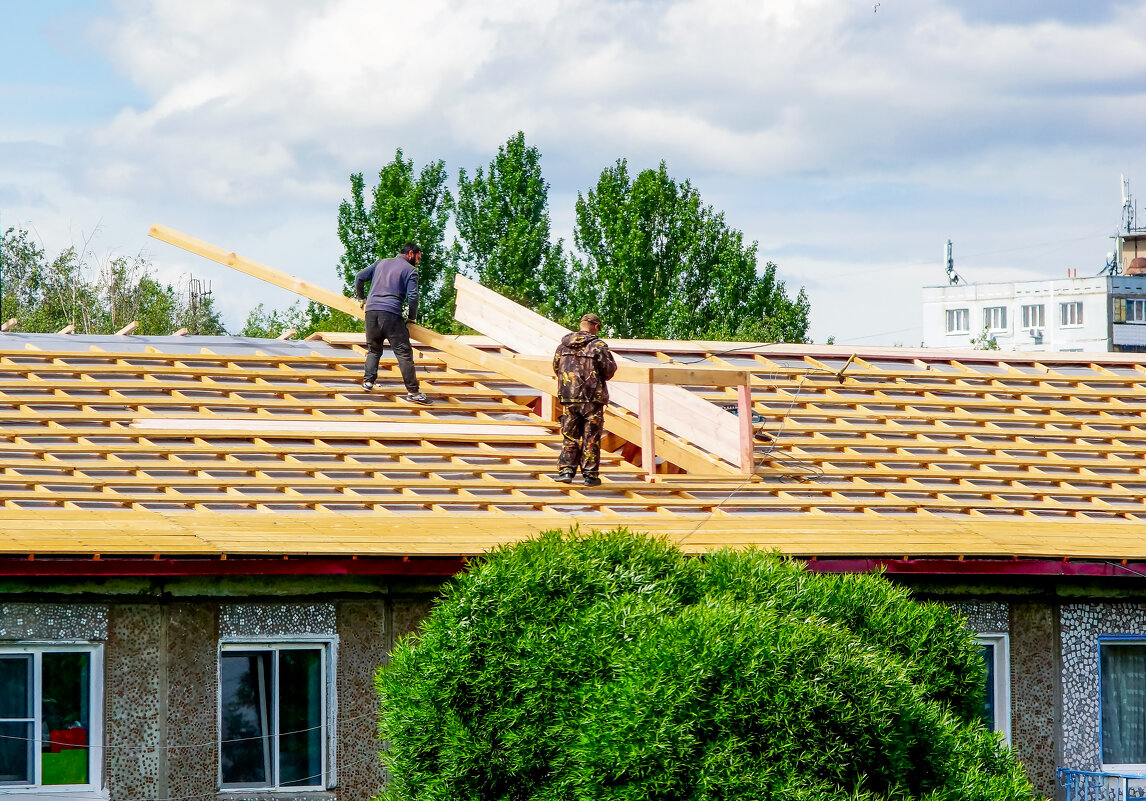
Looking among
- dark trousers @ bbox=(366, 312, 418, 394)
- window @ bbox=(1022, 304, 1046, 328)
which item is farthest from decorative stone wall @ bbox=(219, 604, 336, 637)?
window @ bbox=(1022, 304, 1046, 328)

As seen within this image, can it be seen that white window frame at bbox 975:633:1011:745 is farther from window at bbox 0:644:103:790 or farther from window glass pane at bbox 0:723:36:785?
window glass pane at bbox 0:723:36:785

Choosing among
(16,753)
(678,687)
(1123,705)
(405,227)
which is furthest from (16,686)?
(405,227)

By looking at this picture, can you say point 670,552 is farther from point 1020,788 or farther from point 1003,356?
point 1003,356

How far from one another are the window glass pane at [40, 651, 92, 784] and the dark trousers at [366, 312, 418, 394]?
167 inches

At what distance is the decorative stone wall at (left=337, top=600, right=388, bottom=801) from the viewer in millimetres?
9719

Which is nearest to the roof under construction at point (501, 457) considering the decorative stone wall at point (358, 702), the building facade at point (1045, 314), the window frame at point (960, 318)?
the decorative stone wall at point (358, 702)

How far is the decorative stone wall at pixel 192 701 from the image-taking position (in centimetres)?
938

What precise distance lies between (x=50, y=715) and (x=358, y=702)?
2035 millimetres

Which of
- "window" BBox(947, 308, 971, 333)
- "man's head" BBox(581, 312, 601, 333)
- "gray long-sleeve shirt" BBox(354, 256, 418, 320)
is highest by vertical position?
"window" BBox(947, 308, 971, 333)

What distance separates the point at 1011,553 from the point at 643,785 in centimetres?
473

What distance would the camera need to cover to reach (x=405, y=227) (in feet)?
139

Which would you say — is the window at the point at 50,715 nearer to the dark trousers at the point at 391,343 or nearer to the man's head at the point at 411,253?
the dark trousers at the point at 391,343

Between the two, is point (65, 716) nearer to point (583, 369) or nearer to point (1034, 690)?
point (583, 369)

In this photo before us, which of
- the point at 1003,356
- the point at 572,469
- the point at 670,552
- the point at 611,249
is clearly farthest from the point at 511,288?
the point at 670,552
